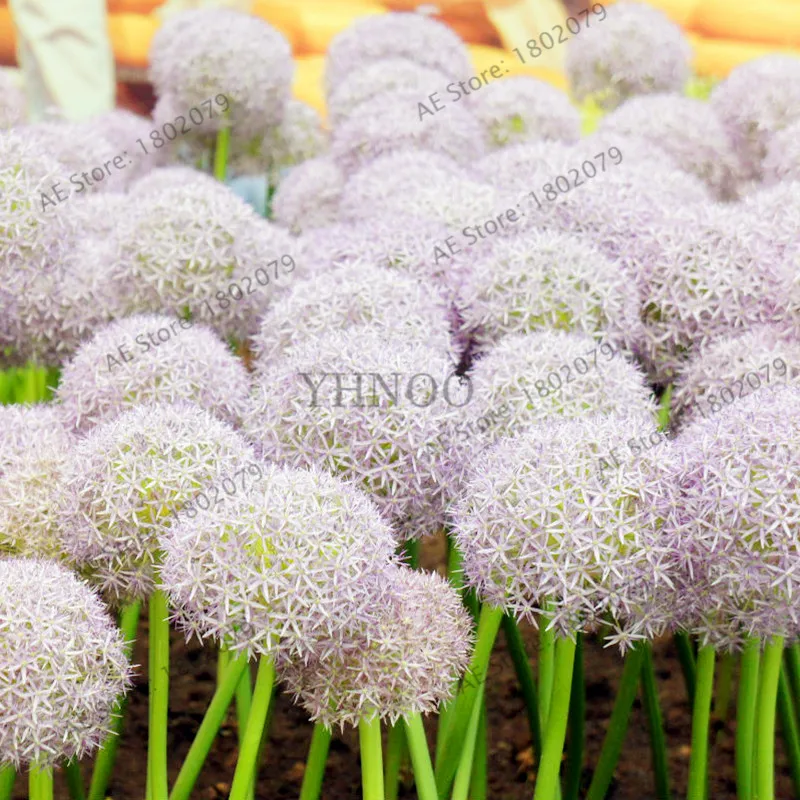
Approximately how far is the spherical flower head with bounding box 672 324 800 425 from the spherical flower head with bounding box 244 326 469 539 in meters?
0.31

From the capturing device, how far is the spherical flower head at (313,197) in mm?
2002

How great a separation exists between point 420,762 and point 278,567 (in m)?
0.28

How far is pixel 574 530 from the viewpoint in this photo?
34.3 inches

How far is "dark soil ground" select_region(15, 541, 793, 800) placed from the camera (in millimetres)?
1614

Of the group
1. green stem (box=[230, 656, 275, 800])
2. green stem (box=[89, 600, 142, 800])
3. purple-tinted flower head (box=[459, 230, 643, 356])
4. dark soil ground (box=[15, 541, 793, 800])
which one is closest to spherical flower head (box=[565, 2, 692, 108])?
purple-tinted flower head (box=[459, 230, 643, 356])

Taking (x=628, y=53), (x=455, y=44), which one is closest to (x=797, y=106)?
(x=628, y=53)

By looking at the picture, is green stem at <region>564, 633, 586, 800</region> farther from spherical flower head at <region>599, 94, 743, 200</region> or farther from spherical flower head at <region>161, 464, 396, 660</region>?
spherical flower head at <region>599, 94, 743, 200</region>

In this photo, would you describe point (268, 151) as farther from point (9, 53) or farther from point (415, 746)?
point (415, 746)

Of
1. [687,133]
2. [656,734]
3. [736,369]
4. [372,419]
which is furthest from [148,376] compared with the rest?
[687,133]

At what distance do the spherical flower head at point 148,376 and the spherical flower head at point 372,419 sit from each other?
0.14 meters

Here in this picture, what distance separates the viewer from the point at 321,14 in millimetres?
3324

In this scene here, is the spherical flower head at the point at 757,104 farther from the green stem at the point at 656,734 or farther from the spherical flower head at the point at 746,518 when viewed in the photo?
the spherical flower head at the point at 746,518

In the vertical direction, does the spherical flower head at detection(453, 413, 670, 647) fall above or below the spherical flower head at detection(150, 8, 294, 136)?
above

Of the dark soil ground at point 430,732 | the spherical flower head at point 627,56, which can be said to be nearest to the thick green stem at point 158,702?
the dark soil ground at point 430,732
